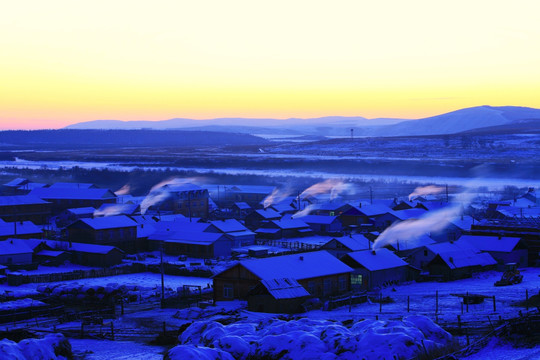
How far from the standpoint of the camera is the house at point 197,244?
136ft

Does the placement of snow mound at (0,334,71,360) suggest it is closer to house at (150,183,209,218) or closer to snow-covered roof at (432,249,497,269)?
snow-covered roof at (432,249,497,269)

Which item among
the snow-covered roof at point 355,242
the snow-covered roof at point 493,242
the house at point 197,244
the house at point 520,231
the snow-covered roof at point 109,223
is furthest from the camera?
the snow-covered roof at point 109,223

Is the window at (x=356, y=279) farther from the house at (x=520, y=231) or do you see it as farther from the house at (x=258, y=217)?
the house at (x=258, y=217)

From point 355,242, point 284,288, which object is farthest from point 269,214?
point 284,288

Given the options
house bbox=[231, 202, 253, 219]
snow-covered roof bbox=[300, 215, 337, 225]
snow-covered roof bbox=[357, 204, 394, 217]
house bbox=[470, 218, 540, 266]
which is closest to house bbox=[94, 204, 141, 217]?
house bbox=[231, 202, 253, 219]

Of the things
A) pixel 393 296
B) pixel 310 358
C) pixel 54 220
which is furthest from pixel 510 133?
pixel 310 358

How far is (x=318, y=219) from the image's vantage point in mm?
52531

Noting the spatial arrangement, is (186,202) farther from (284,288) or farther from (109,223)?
(284,288)

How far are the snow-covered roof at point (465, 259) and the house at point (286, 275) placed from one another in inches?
209

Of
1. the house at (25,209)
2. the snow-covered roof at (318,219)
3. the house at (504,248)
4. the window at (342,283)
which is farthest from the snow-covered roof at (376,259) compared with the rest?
the house at (25,209)

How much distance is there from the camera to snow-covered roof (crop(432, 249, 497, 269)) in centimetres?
3288

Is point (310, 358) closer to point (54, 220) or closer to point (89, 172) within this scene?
point (54, 220)

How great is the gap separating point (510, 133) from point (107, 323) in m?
159

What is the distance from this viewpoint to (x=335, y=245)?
37.7 meters
